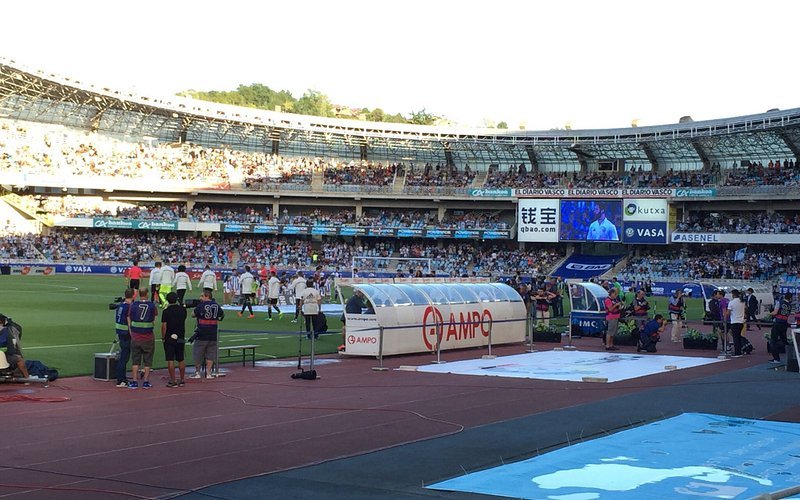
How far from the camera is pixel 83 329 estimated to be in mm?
29812

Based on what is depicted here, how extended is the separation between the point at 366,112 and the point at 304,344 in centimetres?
12506

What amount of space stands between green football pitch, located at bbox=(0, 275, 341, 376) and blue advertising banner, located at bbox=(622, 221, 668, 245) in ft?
120

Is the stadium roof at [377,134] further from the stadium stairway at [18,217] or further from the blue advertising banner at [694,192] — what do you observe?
the stadium stairway at [18,217]

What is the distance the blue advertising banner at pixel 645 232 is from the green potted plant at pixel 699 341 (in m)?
44.6

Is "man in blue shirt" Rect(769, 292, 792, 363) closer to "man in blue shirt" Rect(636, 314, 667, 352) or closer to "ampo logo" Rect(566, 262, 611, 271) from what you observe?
"man in blue shirt" Rect(636, 314, 667, 352)

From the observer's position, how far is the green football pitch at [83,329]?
2319 cm

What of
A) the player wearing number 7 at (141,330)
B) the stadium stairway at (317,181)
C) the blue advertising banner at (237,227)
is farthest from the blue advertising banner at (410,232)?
the player wearing number 7 at (141,330)

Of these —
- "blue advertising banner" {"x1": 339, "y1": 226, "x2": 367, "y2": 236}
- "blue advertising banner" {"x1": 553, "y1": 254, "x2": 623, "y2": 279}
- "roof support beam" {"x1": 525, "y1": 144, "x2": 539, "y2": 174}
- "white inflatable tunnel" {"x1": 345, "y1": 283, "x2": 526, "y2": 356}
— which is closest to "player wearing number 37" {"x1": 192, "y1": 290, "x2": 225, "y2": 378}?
"white inflatable tunnel" {"x1": 345, "y1": 283, "x2": 526, "y2": 356}

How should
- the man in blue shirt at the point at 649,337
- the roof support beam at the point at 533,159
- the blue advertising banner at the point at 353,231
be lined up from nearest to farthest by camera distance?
the man in blue shirt at the point at 649,337, the blue advertising banner at the point at 353,231, the roof support beam at the point at 533,159

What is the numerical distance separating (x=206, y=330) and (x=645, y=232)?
193 ft

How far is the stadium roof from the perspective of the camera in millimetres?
73562

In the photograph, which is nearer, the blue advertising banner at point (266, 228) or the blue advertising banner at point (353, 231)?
the blue advertising banner at point (353, 231)

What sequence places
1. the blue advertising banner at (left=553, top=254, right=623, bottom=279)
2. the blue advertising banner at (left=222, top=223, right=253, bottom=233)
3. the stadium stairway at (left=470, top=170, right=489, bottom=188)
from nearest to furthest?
the blue advertising banner at (left=553, top=254, right=623, bottom=279) → the blue advertising banner at (left=222, top=223, right=253, bottom=233) → the stadium stairway at (left=470, top=170, right=489, bottom=188)

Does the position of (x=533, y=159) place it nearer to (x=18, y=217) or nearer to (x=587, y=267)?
(x=587, y=267)
